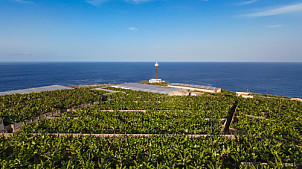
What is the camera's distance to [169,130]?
1884cm

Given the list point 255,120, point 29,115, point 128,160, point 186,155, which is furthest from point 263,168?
point 29,115

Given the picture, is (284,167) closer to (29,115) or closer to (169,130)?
(169,130)

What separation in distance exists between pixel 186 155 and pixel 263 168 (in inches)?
240

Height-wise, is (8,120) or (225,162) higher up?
(8,120)

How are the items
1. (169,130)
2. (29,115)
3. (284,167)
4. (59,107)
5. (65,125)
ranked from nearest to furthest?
1. (284,167)
2. (169,130)
3. (65,125)
4. (29,115)
5. (59,107)

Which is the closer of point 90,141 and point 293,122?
point 90,141

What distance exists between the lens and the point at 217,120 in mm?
22281

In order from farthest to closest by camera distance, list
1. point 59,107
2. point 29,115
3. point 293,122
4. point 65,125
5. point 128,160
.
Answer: point 59,107
point 29,115
point 293,122
point 65,125
point 128,160

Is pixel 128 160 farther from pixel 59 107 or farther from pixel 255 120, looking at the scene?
pixel 59 107

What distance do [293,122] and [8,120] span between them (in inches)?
1698

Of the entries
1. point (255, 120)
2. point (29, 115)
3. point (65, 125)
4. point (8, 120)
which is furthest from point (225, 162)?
point (8, 120)

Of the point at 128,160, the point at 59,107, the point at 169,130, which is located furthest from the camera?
the point at 59,107

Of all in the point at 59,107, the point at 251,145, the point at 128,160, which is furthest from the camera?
the point at 59,107

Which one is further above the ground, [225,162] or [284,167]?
[284,167]
